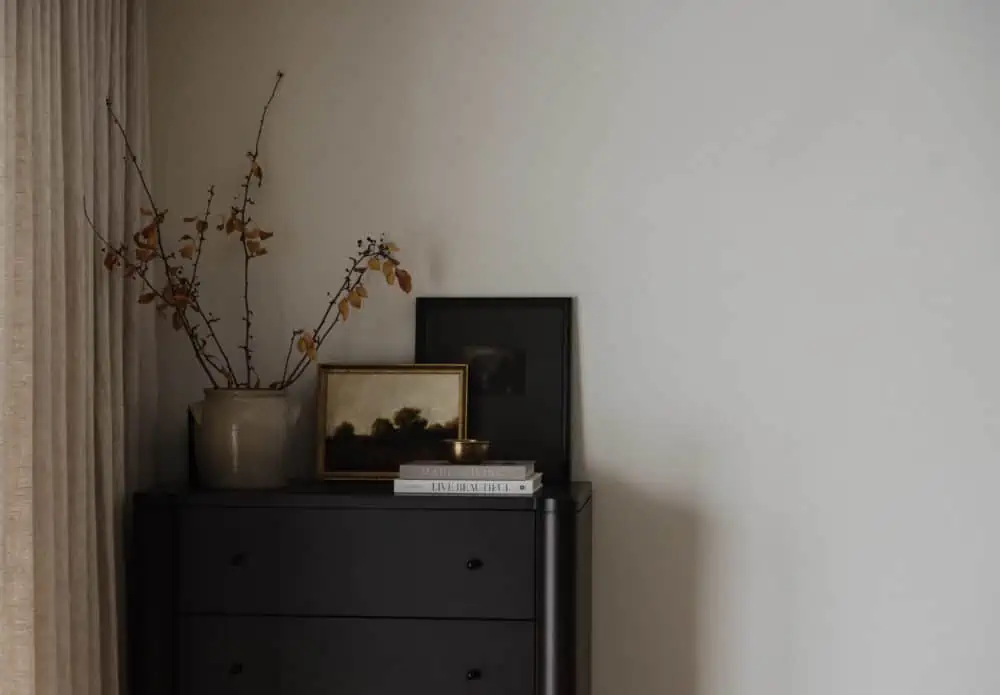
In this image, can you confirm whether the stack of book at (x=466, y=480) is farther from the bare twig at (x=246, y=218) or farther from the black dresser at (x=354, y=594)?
the bare twig at (x=246, y=218)

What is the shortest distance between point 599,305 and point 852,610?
0.87 m

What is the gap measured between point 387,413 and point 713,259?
81 cm

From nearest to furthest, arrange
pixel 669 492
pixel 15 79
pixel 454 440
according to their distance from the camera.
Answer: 1. pixel 15 79
2. pixel 454 440
3. pixel 669 492

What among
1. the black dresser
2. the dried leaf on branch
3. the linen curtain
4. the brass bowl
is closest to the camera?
the linen curtain

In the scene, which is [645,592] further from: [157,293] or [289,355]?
[157,293]

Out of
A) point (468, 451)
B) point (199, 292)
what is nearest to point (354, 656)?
point (468, 451)

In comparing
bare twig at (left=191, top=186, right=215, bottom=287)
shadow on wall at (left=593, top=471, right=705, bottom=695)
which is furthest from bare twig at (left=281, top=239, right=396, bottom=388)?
shadow on wall at (left=593, top=471, right=705, bottom=695)

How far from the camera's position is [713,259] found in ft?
8.53

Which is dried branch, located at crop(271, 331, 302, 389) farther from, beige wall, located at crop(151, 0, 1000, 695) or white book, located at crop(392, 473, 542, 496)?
white book, located at crop(392, 473, 542, 496)

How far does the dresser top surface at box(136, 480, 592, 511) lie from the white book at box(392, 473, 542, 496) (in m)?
0.02

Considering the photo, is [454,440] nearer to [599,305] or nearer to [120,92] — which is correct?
[599,305]

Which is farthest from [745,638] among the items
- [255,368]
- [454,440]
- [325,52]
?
[325,52]

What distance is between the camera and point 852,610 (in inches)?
100

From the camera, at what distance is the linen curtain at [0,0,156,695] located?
77.4 inches
